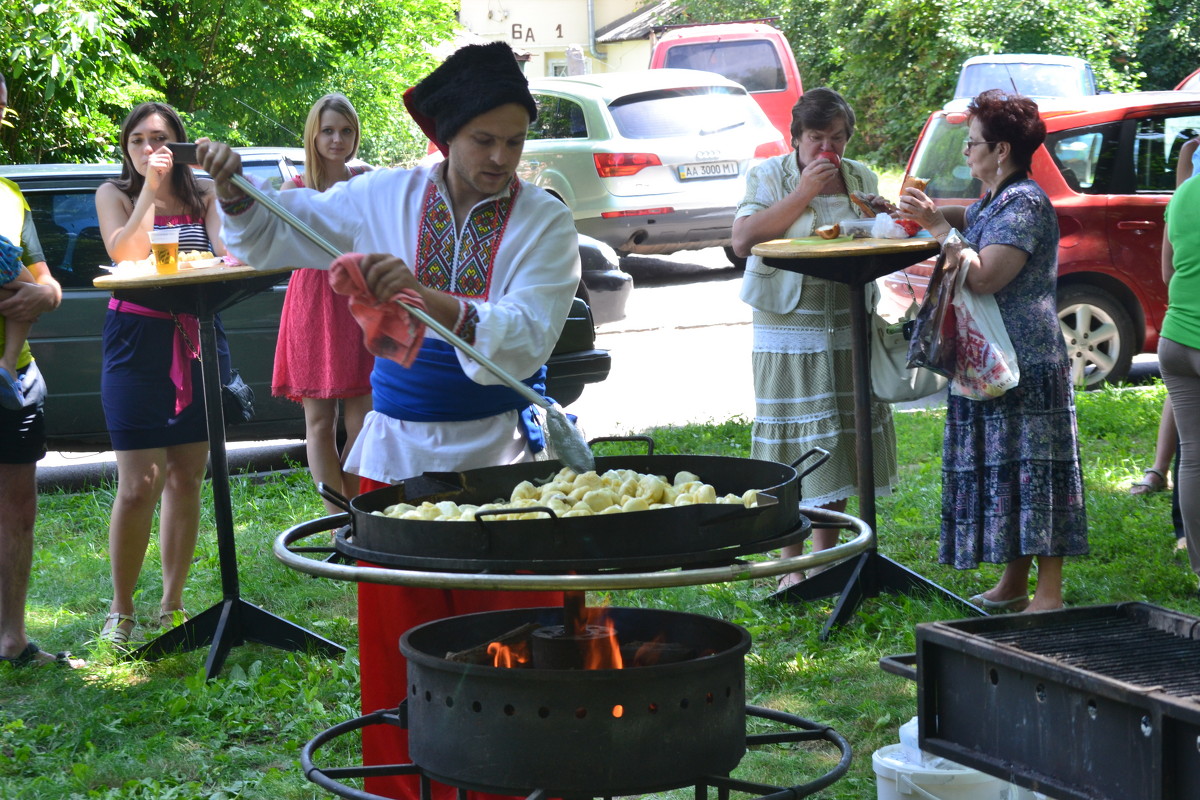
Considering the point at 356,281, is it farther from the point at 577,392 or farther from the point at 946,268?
the point at 577,392

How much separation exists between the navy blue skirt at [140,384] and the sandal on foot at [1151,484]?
15.9 feet

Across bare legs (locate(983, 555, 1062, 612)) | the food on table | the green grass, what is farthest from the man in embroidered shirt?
bare legs (locate(983, 555, 1062, 612))

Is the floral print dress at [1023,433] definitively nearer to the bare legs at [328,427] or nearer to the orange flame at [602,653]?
the bare legs at [328,427]

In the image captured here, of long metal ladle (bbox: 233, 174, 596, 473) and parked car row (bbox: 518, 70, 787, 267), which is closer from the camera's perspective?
long metal ladle (bbox: 233, 174, 596, 473)

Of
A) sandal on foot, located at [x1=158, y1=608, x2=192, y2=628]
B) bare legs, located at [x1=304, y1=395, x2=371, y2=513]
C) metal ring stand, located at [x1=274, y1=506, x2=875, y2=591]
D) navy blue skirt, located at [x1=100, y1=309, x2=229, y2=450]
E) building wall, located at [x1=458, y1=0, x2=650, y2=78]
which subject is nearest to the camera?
metal ring stand, located at [x1=274, y1=506, x2=875, y2=591]

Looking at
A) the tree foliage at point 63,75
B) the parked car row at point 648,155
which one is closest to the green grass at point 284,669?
the tree foliage at point 63,75

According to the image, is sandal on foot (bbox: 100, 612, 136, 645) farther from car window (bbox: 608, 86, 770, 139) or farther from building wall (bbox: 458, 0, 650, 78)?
building wall (bbox: 458, 0, 650, 78)

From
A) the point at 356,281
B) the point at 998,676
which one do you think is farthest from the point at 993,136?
the point at 356,281

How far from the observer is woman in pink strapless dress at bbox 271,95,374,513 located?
5.99m

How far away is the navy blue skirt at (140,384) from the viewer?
206 inches

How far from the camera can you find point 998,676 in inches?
102

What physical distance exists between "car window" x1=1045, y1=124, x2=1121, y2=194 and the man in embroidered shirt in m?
6.97

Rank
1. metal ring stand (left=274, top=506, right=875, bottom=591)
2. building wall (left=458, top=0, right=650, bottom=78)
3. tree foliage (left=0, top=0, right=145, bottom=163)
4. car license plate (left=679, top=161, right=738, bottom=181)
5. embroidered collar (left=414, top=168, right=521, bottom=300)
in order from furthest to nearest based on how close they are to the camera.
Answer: building wall (left=458, top=0, right=650, bottom=78) → car license plate (left=679, top=161, right=738, bottom=181) → tree foliage (left=0, top=0, right=145, bottom=163) → embroidered collar (left=414, top=168, right=521, bottom=300) → metal ring stand (left=274, top=506, right=875, bottom=591)

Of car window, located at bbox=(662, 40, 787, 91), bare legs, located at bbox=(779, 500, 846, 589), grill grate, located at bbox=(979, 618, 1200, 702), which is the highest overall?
car window, located at bbox=(662, 40, 787, 91)
